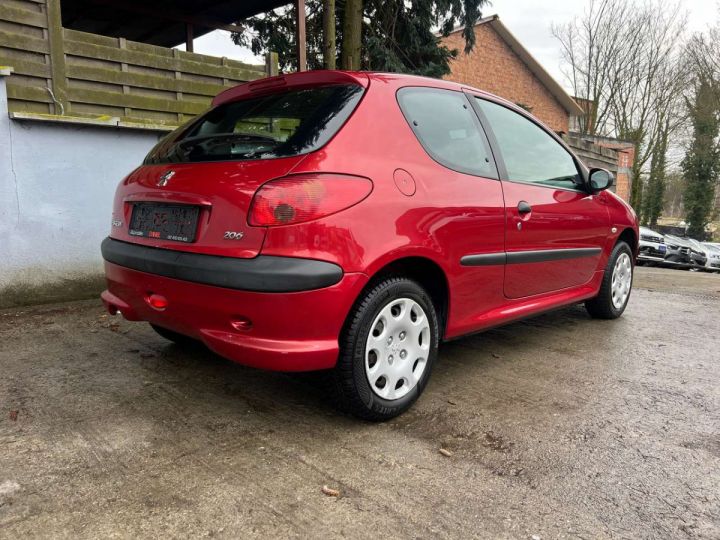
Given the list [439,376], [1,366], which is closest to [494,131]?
[439,376]

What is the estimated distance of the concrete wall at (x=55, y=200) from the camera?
4.49 meters

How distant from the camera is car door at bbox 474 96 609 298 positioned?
10.8ft

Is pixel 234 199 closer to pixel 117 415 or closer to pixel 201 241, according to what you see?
pixel 201 241

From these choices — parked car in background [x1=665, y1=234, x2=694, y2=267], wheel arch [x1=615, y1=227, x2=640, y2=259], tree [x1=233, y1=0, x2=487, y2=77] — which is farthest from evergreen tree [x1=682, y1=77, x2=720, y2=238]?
wheel arch [x1=615, y1=227, x2=640, y2=259]

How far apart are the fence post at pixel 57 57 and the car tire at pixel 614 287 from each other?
480 centimetres

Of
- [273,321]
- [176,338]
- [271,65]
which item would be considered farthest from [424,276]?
[271,65]

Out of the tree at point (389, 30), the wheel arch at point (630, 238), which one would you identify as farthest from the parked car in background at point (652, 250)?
the wheel arch at point (630, 238)

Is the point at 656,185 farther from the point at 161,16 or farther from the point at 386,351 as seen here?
the point at 386,351

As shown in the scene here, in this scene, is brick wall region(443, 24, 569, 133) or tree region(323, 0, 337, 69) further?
brick wall region(443, 24, 569, 133)

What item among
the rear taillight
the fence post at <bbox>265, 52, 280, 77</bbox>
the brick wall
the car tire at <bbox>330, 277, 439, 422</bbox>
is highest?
the brick wall

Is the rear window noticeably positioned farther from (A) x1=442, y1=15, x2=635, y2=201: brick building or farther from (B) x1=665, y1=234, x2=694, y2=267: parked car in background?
(A) x1=442, y1=15, x2=635, y2=201: brick building

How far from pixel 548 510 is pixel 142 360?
252cm

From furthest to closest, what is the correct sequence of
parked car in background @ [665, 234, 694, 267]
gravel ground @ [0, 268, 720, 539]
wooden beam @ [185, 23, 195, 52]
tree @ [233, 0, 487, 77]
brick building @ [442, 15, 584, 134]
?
brick building @ [442, 15, 584, 134]
parked car in background @ [665, 234, 694, 267]
tree @ [233, 0, 487, 77]
wooden beam @ [185, 23, 195, 52]
gravel ground @ [0, 268, 720, 539]

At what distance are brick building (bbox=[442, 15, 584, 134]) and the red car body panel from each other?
60.4ft
